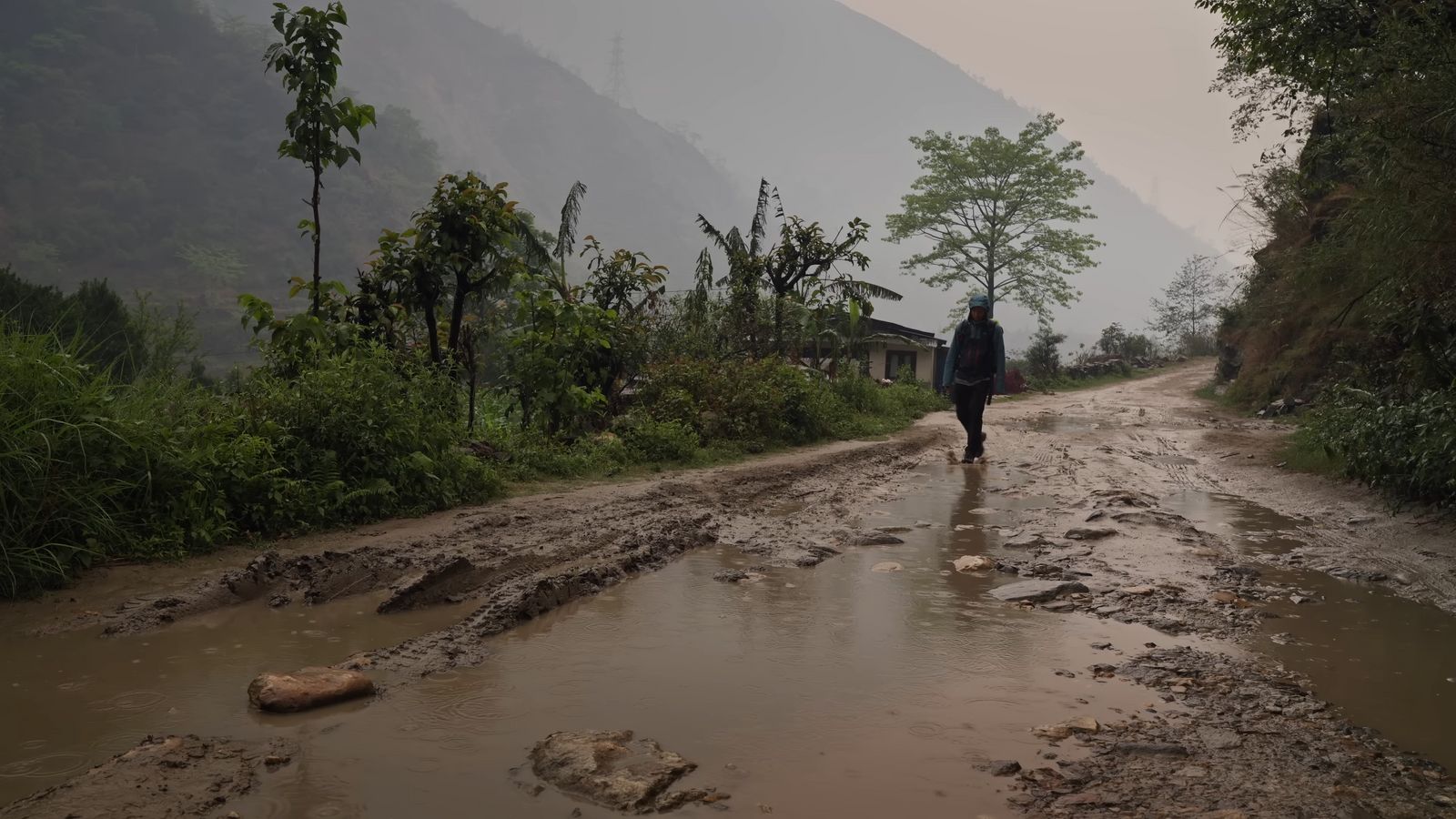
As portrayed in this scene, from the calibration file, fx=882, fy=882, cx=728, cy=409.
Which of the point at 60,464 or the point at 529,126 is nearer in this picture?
the point at 60,464

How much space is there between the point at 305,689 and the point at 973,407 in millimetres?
9291

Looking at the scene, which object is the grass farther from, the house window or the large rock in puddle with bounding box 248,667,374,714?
the house window

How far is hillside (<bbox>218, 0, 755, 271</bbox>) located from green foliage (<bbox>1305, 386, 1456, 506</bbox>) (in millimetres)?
125244

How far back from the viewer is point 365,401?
6.94 metres

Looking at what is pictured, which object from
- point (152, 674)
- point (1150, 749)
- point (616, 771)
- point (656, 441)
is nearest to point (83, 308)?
point (656, 441)

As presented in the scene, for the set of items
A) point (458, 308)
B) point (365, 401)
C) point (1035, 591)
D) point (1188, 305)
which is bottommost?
point (1035, 591)

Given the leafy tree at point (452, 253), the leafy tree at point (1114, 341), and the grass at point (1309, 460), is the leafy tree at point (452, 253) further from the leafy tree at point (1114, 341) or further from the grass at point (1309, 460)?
the leafy tree at point (1114, 341)

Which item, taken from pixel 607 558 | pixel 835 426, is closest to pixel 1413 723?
pixel 607 558

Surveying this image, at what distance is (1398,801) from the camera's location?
8.48ft

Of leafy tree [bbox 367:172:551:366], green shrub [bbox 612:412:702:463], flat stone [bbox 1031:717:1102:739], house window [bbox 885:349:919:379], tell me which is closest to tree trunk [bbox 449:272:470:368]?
leafy tree [bbox 367:172:551:366]

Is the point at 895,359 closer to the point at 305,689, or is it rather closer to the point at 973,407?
the point at 973,407

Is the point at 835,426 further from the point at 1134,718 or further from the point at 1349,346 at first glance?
the point at 1134,718

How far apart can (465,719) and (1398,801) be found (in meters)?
3.01

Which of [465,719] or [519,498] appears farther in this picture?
[519,498]
